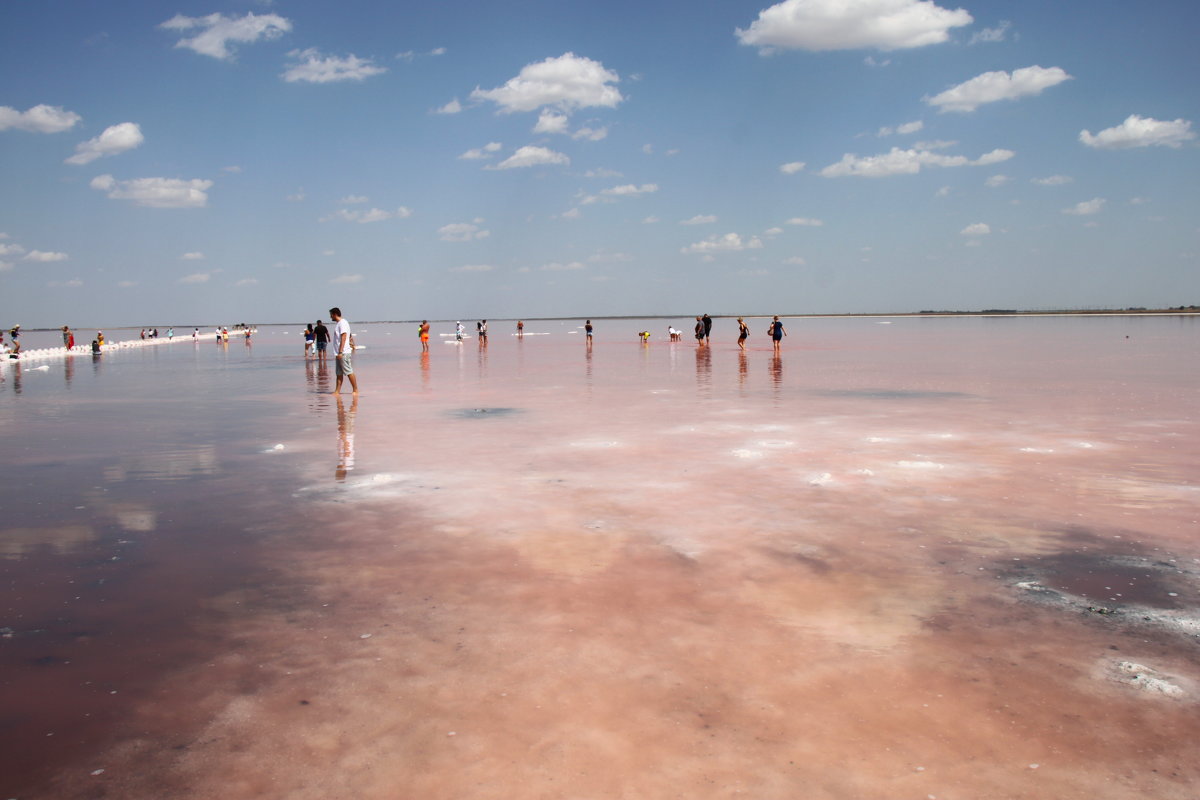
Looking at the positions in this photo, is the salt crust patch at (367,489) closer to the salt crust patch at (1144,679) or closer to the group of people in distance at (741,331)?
the salt crust patch at (1144,679)

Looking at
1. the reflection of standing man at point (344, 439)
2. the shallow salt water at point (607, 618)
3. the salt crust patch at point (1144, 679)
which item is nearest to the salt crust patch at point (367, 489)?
the shallow salt water at point (607, 618)

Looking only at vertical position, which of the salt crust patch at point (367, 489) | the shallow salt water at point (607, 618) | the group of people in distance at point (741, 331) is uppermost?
the group of people in distance at point (741, 331)

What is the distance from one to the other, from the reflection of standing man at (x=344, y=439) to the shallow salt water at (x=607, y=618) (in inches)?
4.3

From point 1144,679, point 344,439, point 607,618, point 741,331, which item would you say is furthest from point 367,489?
point 741,331

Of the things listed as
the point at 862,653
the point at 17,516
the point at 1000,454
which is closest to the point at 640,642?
the point at 862,653

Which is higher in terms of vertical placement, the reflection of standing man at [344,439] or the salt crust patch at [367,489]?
the reflection of standing man at [344,439]

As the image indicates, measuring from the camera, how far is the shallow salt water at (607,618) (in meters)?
3.89

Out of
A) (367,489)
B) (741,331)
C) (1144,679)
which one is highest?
(741,331)

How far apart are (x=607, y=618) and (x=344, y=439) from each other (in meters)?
9.10

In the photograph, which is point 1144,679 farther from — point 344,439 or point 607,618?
point 344,439

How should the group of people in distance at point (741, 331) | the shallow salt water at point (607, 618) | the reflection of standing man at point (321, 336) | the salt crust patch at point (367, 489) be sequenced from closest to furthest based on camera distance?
the shallow salt water at point (607, 618), the salt crust patch at point (367, 489), the reflection of standing man at point (321, 336), the group of people in distance at point (741, 331)

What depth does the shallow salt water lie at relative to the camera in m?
3.89

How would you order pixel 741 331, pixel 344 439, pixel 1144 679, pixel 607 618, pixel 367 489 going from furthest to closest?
pixel 741 331, pixel 344 439, pixel 367 489, pixel 607 618, pixel 1144 679

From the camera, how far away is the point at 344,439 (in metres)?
13.6
